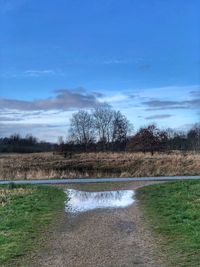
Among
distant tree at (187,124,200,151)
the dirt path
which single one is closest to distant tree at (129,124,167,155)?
distant tree at (187,124,200,151)

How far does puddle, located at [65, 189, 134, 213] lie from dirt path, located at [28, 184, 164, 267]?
158cm

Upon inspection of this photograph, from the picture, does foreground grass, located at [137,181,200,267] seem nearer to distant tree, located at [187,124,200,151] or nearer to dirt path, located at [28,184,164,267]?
dirt path, located at [28,184,164,267]

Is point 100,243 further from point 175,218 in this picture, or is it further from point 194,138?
point 194,138

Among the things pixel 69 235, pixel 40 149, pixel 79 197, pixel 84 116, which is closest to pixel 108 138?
pixel 84 116

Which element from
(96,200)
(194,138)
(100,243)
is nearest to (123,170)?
(96,200)

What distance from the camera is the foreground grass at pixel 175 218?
855 centimetres

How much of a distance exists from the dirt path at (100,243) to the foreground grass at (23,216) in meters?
0.42

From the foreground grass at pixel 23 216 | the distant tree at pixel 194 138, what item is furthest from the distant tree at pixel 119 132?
the foreground grass at pixel 23 216

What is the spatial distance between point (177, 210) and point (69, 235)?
3829mm

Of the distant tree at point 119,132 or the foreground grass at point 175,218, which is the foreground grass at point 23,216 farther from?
the distant tree at point 119,132

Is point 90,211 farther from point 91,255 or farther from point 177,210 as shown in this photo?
point 91,255

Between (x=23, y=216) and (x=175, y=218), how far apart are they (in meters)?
4.08

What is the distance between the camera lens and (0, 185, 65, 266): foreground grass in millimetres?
9079

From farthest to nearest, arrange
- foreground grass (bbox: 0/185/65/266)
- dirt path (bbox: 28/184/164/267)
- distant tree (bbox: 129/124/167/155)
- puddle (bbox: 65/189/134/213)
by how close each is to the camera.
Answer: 1. distant tree (bbox: 129/124/167/155)
2. puddle (bbox: 65/189/134/213)
3. foreground grass (bbox: 0/185/65/266)
4. dirt path (bbox: 28/184/164/267)
